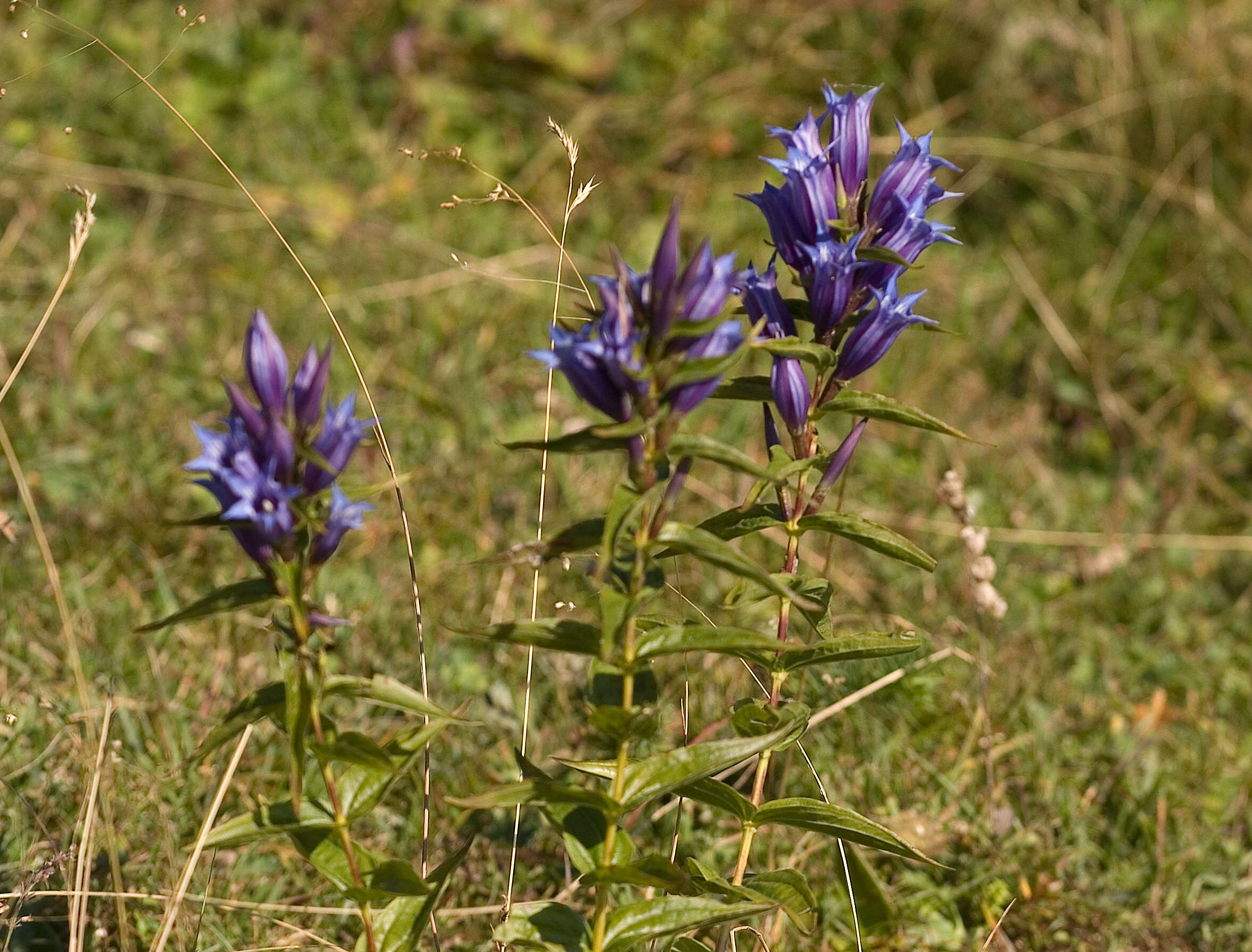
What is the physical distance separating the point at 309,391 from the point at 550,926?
2.40ft

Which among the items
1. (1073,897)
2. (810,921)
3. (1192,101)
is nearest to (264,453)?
(810,921)

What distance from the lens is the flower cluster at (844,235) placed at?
159cm

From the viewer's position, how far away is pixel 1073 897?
2.30 meters

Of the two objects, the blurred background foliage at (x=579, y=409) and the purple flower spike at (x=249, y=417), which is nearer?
the purple flower spike at (x=249, y=417)

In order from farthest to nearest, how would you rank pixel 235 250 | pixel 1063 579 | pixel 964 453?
1. pixel 235 250
2. pixel 964 453
3. pixel 1063 579

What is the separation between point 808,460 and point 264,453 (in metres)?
0.64

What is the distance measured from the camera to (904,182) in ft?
5.30

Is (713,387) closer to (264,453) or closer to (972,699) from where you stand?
(264,453)

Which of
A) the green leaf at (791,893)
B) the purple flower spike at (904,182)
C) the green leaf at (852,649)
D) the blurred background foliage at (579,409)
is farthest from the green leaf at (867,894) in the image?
the purple flower spike at (904,182)

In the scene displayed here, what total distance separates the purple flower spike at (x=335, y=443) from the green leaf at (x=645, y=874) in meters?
0.55

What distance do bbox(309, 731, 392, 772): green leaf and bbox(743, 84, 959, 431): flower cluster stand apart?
0.66 m

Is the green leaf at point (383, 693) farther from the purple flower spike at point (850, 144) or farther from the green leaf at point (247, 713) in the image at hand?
the purple flower spike at point (850, 144)

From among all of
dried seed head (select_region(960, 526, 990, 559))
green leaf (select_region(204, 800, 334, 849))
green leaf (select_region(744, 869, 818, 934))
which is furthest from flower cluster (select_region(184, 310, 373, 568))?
dried seed head (select_region(960, 526, 990, 559))

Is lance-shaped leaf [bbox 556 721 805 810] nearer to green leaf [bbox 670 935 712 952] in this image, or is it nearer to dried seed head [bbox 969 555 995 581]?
green leaf [bbox 670 935 712 952]
